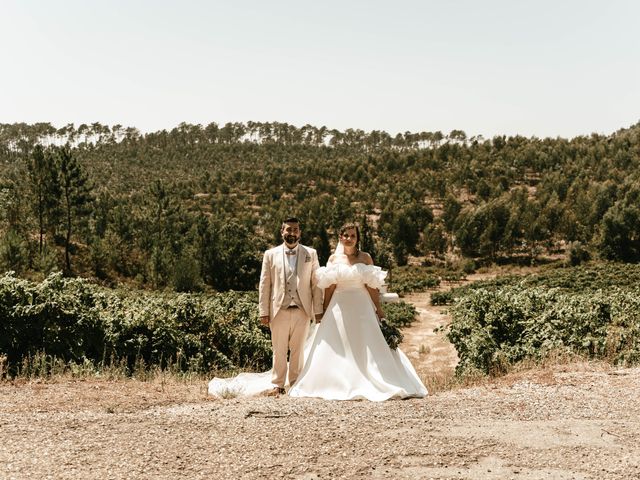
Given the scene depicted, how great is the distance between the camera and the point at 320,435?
207 inches

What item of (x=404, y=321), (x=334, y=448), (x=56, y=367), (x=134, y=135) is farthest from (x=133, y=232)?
(x=134, y=135)

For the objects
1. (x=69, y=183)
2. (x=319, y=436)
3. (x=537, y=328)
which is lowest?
(x=537, y=328)

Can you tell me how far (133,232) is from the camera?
2244 inches

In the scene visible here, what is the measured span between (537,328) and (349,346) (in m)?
5.65

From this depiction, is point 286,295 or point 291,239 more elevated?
point 291,239

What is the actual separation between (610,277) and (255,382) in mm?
48289

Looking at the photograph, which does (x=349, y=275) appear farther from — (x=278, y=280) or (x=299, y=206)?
(x=299, y=206)

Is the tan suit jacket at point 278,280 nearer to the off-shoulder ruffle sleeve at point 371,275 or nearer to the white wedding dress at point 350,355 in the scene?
the white wedding dress at point 350,355

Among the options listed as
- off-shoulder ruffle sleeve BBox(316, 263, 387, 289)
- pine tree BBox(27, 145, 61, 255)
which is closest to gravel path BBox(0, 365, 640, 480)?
off-shoulder ruffle sleeve BBox(316, 263, 387, 289)

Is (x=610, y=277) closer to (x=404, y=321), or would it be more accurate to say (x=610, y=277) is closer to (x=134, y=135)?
(x=404, y=321)

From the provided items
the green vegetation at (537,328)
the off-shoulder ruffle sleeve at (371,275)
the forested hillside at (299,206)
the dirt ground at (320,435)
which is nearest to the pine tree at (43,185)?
the forested hillside at (299,206)

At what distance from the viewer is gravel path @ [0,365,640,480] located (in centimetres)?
453

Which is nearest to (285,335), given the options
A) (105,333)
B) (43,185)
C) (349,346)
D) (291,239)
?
(349,346)

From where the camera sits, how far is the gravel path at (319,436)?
14.9 ft
